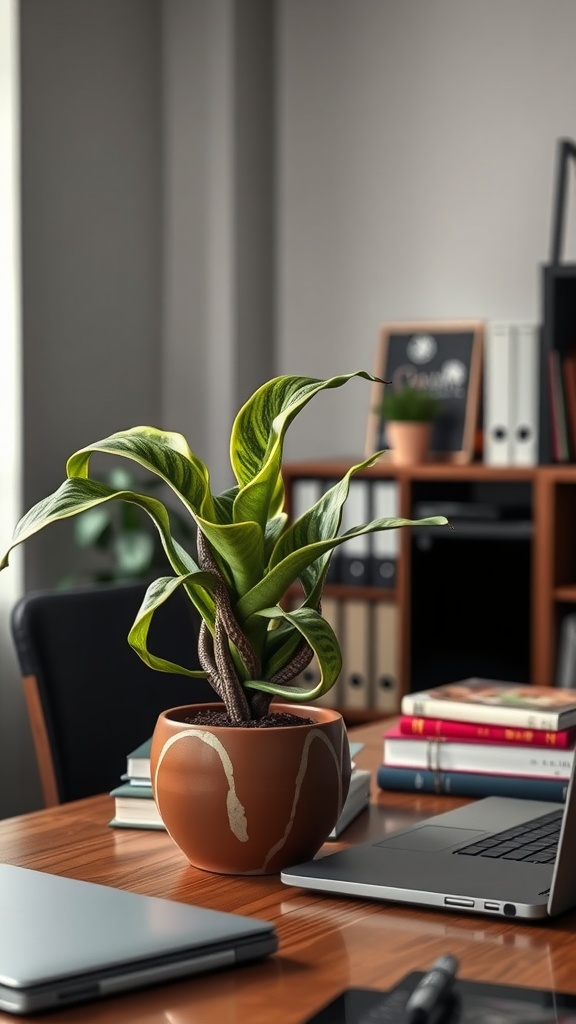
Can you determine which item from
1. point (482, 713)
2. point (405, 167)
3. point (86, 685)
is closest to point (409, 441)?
point (405, 167)

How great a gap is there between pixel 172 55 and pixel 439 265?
0.96 meters

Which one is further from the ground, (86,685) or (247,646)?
(247,646)

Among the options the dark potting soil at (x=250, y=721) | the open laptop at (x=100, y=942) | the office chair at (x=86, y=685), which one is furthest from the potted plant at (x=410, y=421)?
the open laptop at (x=100, y=942)

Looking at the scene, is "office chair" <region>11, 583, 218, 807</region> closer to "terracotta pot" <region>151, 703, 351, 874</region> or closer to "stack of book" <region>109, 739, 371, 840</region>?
"stack of book" <region>109, 739, 371, 840</region>

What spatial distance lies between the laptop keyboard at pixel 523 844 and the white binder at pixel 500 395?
2000 millimetres

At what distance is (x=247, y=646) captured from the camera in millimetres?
1221

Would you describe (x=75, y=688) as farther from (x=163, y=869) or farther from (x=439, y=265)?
(x=439, y=265)

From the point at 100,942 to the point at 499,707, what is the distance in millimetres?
676

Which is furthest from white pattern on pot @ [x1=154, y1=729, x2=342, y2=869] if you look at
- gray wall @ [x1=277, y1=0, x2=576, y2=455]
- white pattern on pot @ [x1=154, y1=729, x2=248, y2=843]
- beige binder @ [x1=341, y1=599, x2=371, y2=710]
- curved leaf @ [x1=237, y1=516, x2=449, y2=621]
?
gray wall @ [x1=277, y1=0, x2=576, y2=455]

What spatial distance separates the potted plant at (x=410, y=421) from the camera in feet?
11.1

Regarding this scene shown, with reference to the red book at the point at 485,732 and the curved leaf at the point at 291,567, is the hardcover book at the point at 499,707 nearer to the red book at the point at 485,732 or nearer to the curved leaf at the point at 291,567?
the red book at the point at 485,732

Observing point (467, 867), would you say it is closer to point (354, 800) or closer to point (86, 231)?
point (354, 800)

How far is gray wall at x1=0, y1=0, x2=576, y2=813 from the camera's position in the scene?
3.43 meters

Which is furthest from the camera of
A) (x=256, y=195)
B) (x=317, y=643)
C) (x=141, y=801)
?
(x=256, y=195)
